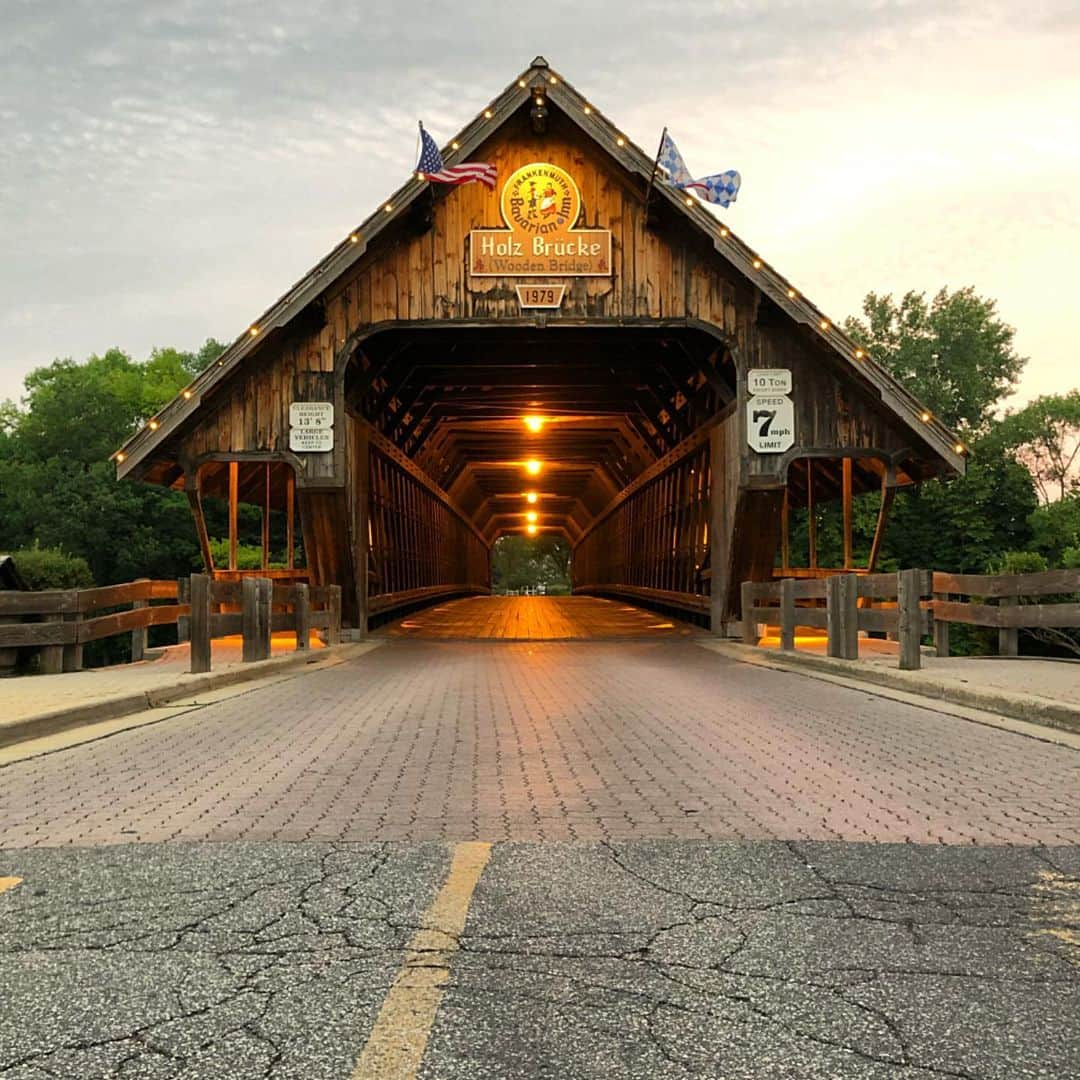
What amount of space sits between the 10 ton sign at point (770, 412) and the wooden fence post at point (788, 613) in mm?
3335

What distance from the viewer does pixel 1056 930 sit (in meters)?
3.50

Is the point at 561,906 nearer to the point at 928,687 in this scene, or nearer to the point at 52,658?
the point at 928,687

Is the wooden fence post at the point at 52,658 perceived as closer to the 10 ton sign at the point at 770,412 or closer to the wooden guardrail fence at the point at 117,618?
the wooden guardrail fence at the point at 117,618

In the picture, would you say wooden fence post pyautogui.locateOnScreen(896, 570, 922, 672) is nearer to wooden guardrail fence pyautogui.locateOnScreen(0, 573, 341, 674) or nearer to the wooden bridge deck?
wooden guardrail fence pyautogui.locateOnScreen(0, 573, 341, 674)

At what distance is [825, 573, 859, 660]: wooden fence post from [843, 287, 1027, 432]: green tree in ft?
156

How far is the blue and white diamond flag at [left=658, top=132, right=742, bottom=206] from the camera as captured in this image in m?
16.1

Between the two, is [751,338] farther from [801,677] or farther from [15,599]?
[15,599]

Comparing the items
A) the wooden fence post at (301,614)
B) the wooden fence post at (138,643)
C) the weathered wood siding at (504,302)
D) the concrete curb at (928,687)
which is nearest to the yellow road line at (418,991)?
the concrete curb at (928,687)

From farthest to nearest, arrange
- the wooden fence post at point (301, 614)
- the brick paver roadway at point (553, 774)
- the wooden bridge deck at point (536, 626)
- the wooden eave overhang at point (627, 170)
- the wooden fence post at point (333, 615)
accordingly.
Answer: the wooden bridge deck at point (536, 626)
the wooden fence post at point (333, 615)
the wooden eave overhang at point (627, 170)
the wooden fence post at point (301, 614)
the brick paver roadway at point (553, 774)

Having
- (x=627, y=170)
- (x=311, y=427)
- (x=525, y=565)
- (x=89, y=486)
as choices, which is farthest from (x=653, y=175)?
(x=525, y=565)

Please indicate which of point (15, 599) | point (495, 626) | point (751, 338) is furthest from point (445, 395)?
point (15, 599)

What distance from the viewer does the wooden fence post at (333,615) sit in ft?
58.4

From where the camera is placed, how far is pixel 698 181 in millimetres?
16391

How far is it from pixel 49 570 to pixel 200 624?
5.16m
